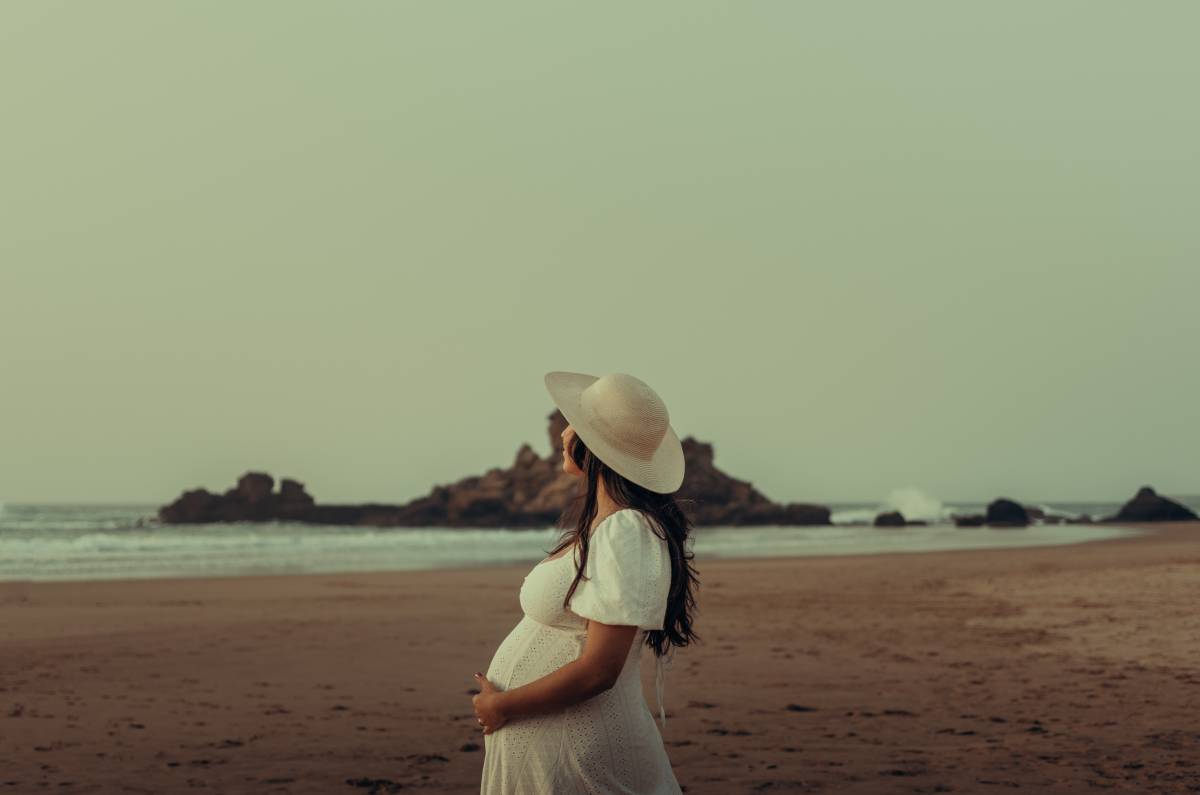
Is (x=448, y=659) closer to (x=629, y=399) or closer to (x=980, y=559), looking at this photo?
(x=629, y=399)

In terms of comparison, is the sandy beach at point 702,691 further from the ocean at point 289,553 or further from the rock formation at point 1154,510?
the rock formation at point 1154,510

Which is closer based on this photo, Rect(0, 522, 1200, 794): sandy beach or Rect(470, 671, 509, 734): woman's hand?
Rect(470, 671, 509, 734): woman's hand

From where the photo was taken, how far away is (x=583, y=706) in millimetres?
2908

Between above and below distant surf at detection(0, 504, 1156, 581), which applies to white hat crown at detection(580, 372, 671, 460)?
above

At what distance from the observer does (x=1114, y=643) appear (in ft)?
36.7

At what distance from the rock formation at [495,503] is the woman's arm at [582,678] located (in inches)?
2414

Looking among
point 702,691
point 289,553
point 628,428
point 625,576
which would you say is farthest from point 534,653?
point 289,553

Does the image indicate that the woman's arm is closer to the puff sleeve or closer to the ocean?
the puff sleeve

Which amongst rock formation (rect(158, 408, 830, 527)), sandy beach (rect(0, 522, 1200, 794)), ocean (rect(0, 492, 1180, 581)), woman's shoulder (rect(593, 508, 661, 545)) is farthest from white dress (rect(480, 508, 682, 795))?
rock formation (rect(158, 408, 830, 527))

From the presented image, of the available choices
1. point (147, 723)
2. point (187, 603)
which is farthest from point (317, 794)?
point (187, 603)

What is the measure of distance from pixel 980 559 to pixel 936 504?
49.7 meters

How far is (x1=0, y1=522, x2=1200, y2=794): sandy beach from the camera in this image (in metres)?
6.37

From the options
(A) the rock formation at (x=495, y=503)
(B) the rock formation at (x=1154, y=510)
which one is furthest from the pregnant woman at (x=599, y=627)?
(A) the rock formation at (x=495, y=503)

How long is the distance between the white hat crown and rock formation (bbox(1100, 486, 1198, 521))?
6031 centimetres
